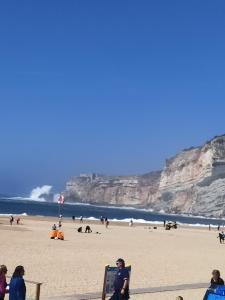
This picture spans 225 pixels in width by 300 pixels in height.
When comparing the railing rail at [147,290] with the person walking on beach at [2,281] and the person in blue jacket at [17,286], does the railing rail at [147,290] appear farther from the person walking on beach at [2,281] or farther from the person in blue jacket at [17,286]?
the person in blue jacket at [17,286]

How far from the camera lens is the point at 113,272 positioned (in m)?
11.9

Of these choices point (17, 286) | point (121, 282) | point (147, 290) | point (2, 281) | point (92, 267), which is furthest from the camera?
point (92, 267)

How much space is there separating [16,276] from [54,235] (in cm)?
2689

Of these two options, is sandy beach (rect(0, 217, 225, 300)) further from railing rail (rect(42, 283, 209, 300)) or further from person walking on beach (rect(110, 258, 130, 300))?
person walking on beach (rect(110, 258, 130, 300))

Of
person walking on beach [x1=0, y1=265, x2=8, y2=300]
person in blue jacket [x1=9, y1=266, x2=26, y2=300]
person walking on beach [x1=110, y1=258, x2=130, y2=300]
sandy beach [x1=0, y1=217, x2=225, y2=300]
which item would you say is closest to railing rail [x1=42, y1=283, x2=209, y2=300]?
sandy beach [x1=0, y1=217, x2=225, y2=300]

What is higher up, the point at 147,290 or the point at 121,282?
the point at 121,282

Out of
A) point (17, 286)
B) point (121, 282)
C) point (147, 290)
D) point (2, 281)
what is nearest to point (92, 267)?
point (147, 290)

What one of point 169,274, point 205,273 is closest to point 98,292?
point 169,274

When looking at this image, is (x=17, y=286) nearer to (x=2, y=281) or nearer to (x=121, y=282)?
(x=2, y=281)

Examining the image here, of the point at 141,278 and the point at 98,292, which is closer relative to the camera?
the point at 98,292

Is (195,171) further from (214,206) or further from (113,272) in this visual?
(113,272)

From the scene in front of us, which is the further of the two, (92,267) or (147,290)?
(92,267)

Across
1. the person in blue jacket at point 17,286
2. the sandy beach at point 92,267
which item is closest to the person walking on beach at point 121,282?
the person in blue jacket at point 17,286

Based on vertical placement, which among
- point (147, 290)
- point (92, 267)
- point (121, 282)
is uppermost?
point (121, 282)
